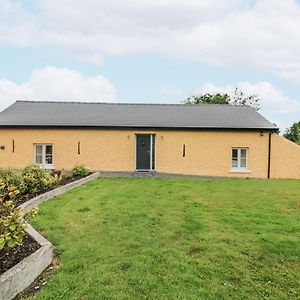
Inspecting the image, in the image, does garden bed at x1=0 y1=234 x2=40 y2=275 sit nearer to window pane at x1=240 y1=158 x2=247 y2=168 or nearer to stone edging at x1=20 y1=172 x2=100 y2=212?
stone edging at x1=20 y1=172 x2=100 y2=212

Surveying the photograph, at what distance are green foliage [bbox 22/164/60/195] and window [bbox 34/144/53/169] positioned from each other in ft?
27.7

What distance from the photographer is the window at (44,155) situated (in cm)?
2269

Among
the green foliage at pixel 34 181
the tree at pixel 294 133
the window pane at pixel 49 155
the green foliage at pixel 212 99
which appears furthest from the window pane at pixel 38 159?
the green foliage at pixel 212 99

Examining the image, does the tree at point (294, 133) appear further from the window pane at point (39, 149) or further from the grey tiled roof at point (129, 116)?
the window pane at point (39, 149)

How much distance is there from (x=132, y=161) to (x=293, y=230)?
1490cm

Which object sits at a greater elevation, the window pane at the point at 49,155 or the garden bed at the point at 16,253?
the window pane at the point at 49,155

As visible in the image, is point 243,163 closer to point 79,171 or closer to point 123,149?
point 123,149

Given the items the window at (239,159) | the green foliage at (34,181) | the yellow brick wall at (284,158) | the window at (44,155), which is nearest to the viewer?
the green foliage at (34,181)

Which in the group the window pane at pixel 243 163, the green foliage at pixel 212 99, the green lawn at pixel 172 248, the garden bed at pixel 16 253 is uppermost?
the green foliage at pixel 212 99

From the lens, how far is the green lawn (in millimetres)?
5395

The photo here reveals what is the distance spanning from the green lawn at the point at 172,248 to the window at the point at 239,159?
403 inches

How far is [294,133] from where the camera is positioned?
39406 millimetres

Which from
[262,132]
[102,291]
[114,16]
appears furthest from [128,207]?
[262,132]

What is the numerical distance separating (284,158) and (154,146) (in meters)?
7.48
